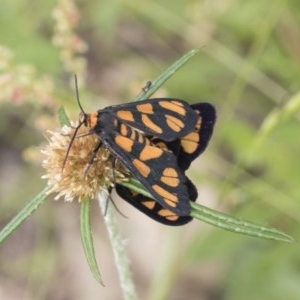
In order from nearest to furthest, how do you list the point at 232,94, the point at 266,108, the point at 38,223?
the point at 232,94 < the point at 266,108 < the point at 38,223

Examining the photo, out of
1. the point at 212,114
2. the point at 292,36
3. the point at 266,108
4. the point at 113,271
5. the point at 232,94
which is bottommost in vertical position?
the point at 212,114

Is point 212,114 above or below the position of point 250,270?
below

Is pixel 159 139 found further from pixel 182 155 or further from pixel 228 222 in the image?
pixel 228 222

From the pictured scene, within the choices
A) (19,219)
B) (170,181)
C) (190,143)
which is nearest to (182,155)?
(190,143)

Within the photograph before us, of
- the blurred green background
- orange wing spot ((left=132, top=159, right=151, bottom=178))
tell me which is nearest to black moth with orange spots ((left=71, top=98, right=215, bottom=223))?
orange wing spot ((left=132, top=159, right=151, bottom=178))

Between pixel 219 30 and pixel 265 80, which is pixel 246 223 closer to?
pixel 265 80

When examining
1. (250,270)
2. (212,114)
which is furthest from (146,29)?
(212,114)

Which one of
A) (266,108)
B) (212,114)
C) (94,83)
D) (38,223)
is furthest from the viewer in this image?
(94,83)
